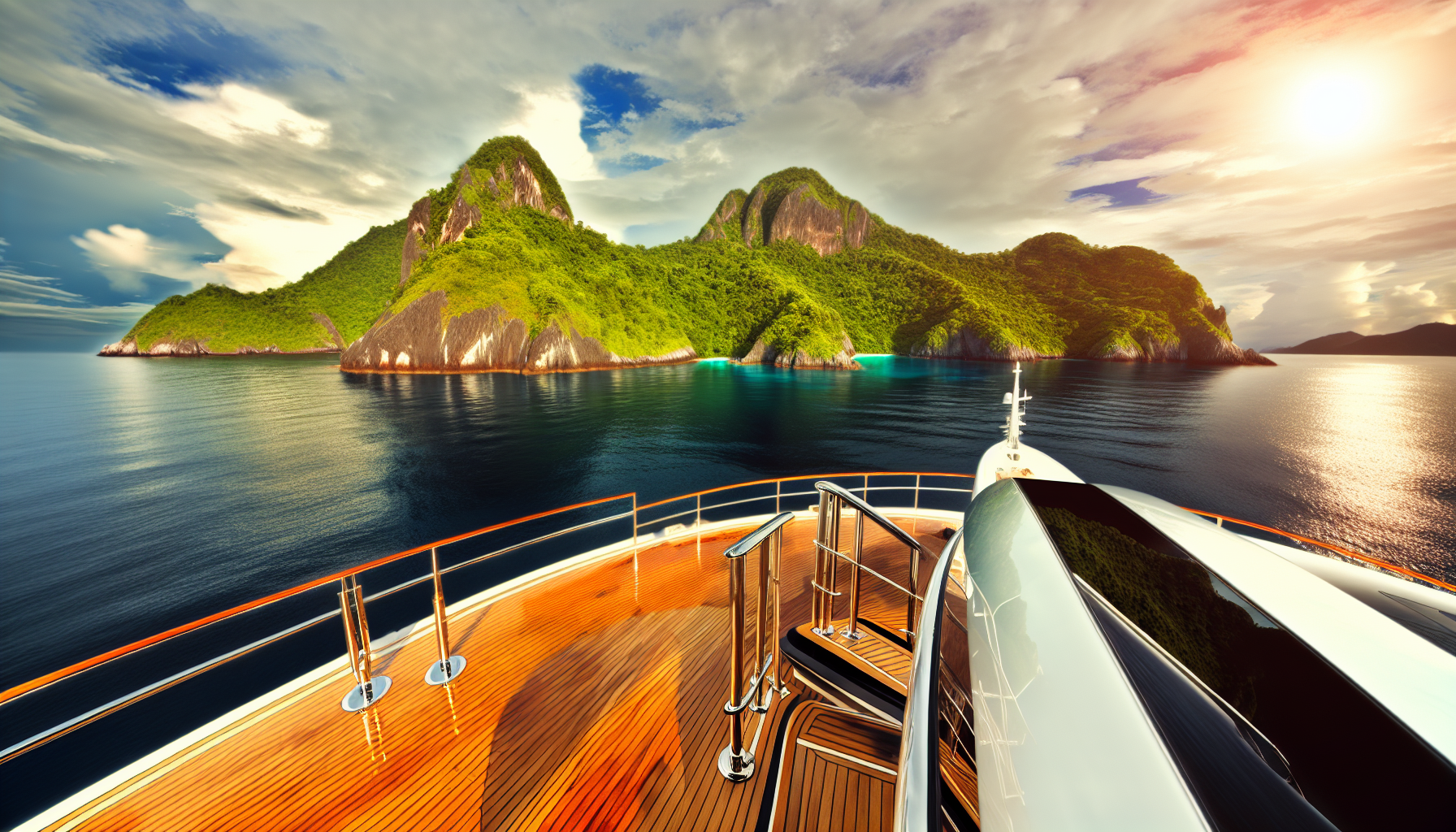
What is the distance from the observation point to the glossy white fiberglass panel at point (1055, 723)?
35.8 inches

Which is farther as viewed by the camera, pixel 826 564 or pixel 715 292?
pixel 715 292

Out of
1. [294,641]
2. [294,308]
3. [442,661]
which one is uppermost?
[294,308]

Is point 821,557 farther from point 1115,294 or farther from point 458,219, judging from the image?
point 1115,294

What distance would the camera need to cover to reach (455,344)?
54656 millimetres

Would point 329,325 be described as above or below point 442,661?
above

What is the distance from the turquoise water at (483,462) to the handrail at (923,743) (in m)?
13.8

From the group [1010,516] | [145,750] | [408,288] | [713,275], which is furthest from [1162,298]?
[408,288]

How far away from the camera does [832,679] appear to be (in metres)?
2.42

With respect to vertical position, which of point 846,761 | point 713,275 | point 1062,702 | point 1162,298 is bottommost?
point 846,761

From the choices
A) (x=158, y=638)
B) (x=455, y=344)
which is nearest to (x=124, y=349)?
(x=455, y=344)

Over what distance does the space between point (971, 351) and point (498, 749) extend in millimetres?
88023

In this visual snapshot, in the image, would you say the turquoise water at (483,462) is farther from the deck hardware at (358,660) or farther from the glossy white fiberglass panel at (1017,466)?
the glossy white fiberglass panel at (1017,466)

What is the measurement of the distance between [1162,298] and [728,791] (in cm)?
11268

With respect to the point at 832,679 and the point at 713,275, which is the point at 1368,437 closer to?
the point at 832,679
